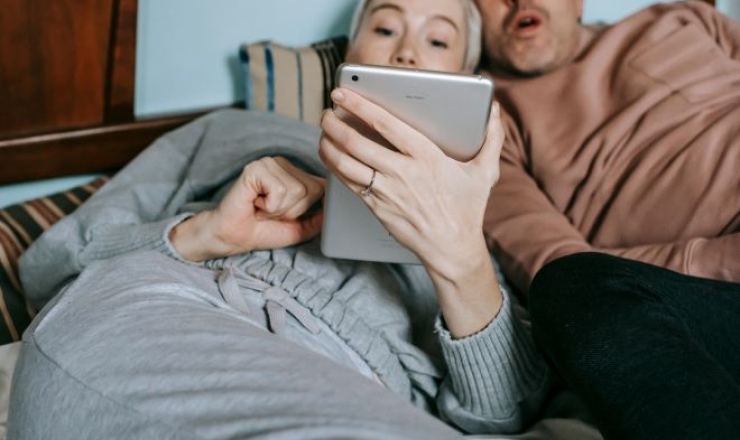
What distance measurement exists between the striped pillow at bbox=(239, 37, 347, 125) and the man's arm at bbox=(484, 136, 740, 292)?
385 mm

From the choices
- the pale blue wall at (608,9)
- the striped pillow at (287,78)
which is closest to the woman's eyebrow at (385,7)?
the striped pillow at (287,78)

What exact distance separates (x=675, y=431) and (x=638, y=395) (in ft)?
0.17

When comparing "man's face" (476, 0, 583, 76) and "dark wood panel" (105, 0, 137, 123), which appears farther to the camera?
"man's face" (476, 0, 583, 76)

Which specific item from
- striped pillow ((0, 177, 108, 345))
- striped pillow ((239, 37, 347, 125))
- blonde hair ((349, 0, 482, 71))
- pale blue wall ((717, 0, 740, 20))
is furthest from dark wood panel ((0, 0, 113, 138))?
pale blue wall ((717, 0, 740, 20))

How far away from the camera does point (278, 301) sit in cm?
105

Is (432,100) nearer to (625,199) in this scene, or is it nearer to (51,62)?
(625,199)

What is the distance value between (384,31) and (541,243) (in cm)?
43

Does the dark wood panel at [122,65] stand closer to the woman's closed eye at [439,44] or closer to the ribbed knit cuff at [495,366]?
the woman's closed eye at [439,44]

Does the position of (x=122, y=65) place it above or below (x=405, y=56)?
below

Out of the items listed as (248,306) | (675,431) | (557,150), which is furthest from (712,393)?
(557,150)

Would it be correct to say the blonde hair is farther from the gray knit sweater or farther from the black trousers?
the black trousers

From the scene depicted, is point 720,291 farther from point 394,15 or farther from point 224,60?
point 224,60

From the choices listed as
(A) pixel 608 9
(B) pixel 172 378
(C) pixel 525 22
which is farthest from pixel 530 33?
(B) pixel 172 378

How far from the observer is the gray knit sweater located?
1.01m
